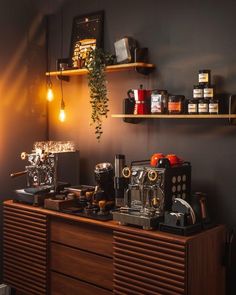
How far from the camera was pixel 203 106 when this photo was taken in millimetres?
2953

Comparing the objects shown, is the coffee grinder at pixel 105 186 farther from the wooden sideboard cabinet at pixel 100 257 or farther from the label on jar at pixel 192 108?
the label on jar at pixel 192 108

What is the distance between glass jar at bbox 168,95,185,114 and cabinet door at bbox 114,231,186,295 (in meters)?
0.91

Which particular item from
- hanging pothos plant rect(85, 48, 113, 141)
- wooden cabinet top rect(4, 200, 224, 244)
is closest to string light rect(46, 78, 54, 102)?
hanging pothos plant rect(85, 48, 113, 141)

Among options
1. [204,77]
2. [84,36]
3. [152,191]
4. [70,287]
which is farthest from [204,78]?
[70,287]

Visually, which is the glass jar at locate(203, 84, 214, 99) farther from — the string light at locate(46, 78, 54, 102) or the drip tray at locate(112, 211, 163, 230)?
the string light at locate(46, 78, 54, 102)

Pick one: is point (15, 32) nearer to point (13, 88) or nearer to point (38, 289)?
point (13, 88)

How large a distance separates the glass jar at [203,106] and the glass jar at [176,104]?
0.56 feet

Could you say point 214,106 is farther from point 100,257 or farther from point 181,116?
point 100,257

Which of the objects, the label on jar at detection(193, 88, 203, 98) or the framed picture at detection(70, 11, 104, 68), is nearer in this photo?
the label on jar at detection(193, 88, 203, 98)

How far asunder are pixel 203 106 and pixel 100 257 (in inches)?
49.0

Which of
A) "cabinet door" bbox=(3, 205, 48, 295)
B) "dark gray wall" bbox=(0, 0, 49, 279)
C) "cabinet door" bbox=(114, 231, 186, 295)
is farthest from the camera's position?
"dark gray wall" bbox=(0, 0, 49, 279)

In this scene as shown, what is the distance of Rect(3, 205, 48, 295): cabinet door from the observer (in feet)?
11.3

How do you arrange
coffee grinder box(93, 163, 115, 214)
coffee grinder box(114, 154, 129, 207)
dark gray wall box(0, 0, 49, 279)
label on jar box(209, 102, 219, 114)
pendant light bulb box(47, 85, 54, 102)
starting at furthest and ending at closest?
pendant light bulb box(47, 85, 54, 102) < dark gray wall box(0, 0, 49, 279) < coffee grinder box(93, 163, 115, 214) < coffee grinder box(114, 154, 129, 207) < label on jar box(209, 102, 219, 114)

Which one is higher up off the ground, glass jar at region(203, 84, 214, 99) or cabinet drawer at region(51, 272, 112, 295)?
glass jar at region(203, 84, 214, 99)
